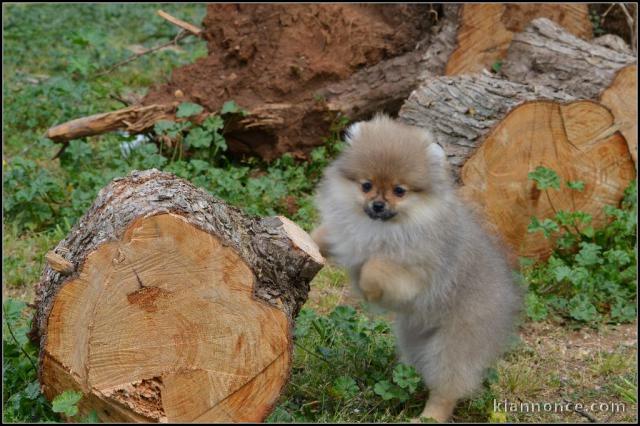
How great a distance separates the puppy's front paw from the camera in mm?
4273

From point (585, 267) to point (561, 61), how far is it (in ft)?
6.03

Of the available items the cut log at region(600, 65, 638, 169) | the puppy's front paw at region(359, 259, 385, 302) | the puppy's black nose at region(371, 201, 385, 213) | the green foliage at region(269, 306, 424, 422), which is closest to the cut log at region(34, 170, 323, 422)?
the green foliage at region(269, 306, 424, 422)

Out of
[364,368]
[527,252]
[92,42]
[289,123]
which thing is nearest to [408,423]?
[364,368]

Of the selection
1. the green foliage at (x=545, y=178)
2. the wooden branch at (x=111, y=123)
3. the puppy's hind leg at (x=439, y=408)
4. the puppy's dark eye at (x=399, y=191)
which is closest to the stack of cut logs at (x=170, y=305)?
the puppy's dark eye at (x=399, y=191)

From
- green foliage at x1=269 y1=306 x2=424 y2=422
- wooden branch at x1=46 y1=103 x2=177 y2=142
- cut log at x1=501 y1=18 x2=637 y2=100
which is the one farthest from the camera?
wooden branch at x1=46 y1=103 x2=177 y2=142

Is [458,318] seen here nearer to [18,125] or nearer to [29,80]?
[18,125]

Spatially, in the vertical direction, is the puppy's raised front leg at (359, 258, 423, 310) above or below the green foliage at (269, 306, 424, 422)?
above

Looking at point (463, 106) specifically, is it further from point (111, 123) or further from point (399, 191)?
point (111, 123)

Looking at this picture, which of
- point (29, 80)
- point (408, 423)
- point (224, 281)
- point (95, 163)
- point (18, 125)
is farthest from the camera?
point (29, 80)

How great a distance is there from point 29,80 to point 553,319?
687 cm

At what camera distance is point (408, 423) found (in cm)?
428

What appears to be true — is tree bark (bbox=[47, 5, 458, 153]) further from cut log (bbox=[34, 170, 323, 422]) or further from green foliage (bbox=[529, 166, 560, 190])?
cut log (bbox=[34, 170, 323, 422])

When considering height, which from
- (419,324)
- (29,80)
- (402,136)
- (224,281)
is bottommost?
(29,80)

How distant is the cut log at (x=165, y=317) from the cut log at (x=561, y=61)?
153 inches
